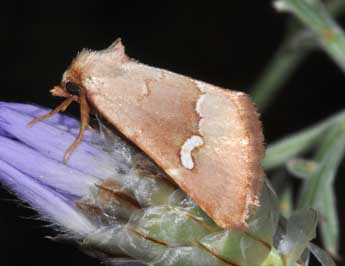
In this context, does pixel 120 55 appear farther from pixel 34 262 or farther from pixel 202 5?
pixel 202 5

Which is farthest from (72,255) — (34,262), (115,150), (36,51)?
(115,150)

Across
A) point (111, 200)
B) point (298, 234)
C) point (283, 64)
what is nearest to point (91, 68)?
point (111, 200)

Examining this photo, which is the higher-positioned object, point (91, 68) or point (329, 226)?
point (91, 68)

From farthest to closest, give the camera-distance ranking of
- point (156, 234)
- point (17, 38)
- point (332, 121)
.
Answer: point (17, 38)
point (332, 121)
point (156, 234)

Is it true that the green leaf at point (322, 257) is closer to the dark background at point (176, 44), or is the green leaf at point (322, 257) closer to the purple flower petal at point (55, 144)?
the purple flower petal at point (55, 144)

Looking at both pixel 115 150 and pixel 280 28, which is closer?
pixel 115 150

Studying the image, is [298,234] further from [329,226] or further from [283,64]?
[283,64]

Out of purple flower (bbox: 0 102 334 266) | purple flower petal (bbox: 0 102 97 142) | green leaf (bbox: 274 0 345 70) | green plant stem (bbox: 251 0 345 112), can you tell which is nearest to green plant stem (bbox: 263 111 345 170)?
green leaf (bbox: 274 0 345 70)
